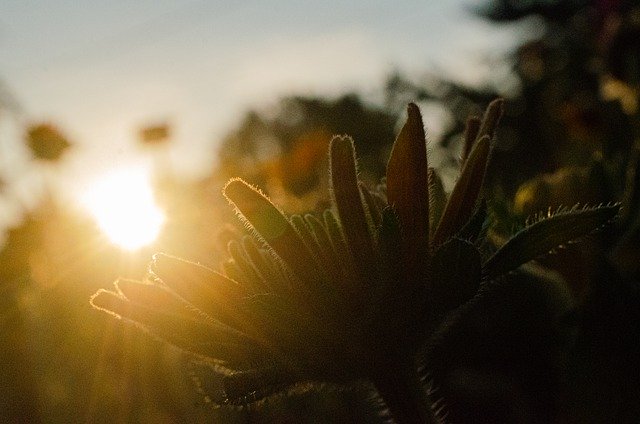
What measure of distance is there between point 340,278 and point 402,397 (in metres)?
0.11

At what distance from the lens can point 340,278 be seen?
0.53 m

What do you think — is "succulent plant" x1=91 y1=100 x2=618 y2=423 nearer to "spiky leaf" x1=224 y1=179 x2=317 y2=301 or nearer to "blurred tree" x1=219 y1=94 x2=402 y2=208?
"spiky leaf" x1=224 y1=179 x2=317 y2=301

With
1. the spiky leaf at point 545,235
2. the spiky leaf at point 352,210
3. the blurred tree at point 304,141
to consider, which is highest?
the blurred tree at point 304,141

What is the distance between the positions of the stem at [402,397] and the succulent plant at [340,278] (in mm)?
22

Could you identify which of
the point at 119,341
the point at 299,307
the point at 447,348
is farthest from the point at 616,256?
the point at 119,341

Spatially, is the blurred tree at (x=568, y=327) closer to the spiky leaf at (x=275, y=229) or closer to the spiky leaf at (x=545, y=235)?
the spiky leaf at (x=545, y=235)

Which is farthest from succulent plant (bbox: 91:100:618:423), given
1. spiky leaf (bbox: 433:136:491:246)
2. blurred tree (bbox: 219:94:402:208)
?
blurred tree (bbox: 219:94:402:208)

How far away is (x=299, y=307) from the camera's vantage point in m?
0.53

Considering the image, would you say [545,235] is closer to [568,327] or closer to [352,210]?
[352,210]

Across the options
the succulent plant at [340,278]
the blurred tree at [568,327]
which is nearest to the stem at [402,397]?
the succulent plant at [340,278]

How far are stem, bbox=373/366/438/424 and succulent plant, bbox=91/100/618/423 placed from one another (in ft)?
0.07

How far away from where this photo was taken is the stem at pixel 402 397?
58 cm

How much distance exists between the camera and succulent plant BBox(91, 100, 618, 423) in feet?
1.71

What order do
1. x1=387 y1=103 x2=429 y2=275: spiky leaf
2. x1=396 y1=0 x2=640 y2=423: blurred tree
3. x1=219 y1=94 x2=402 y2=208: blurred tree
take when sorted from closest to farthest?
1. x1=387 y1=103 x2=429 y2=275: spiky leaf
2. x1=396 y1=0 x2=640 y2=423: blurred tree
3. x1=219 y1=94 x2=402 y2=208: blurred tree
